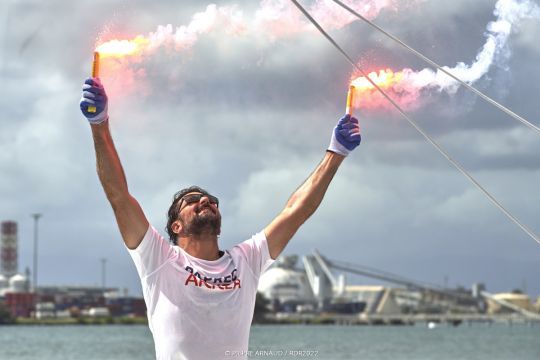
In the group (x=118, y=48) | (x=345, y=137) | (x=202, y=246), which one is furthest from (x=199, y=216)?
(x=118, y=48)

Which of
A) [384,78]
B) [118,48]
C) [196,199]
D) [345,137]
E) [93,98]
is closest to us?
[93,98]

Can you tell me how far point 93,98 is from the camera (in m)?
7.06

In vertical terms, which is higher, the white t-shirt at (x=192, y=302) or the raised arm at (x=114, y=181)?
the raised arm at (x=114, y=181)

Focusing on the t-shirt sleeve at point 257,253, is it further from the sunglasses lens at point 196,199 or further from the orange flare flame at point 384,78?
the orange flare flame at point 384,78

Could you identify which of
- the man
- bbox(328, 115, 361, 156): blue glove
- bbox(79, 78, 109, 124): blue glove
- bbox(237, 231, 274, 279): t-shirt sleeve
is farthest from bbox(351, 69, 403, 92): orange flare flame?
bbox(79, 78, 109, 124): blue glove

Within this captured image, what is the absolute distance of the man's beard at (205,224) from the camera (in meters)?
7.38

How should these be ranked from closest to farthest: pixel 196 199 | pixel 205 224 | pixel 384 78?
pixel 205 224 → pixel 196 199 → pixel 384 78

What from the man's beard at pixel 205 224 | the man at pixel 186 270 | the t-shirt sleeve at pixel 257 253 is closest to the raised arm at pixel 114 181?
the man at pixel 186 270

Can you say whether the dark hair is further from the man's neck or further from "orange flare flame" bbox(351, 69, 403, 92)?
"orange flare flame" bbox(351, 69, 403, 92)

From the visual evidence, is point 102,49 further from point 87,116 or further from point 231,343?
point 231,343

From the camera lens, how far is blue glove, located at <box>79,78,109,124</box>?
7031 mm

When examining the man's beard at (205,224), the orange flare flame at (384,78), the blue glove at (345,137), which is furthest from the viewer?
the orange flare flame at (384,78)

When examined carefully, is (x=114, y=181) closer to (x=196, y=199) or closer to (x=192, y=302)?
(x=196, y=199)

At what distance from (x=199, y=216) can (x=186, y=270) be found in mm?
382
